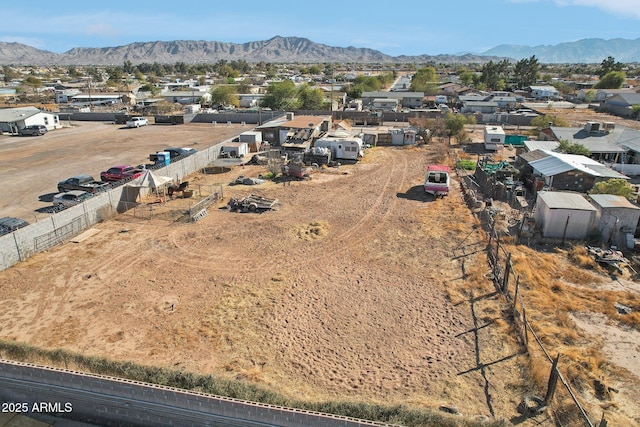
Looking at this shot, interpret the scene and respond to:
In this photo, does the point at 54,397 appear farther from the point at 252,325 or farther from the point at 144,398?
the point at 252,325

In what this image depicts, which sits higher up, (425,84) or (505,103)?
(425,84)

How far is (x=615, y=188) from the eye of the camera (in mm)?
23469

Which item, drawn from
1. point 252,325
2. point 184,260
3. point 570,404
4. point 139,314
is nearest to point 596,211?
point 570,404

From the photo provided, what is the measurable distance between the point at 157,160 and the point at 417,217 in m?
22.0

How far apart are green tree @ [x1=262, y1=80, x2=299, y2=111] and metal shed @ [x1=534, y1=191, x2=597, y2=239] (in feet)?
156

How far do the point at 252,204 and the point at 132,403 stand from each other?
15798 mm

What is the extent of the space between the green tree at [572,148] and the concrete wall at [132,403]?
31.9 metres

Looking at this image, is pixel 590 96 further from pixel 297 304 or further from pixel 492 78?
pixel 297 304

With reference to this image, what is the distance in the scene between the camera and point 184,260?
1861 centimetres

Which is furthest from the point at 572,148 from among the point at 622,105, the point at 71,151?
the point at 71,151

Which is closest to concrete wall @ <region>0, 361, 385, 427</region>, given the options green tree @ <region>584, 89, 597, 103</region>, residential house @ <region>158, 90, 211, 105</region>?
residential house @ <region>158, 90, 211, 105</region>

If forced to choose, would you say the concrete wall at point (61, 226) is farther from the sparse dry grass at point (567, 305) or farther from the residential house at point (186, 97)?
the residential house at point (186, 97)

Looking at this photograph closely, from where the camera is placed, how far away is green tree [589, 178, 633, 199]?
23.2 m

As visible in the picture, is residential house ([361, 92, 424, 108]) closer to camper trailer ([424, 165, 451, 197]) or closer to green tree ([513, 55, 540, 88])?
camper trailer ([424, 165, 451, 197])
